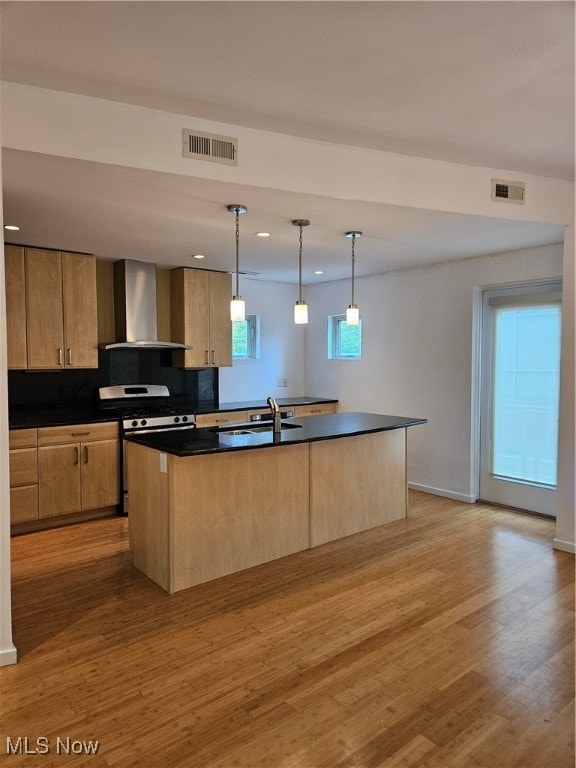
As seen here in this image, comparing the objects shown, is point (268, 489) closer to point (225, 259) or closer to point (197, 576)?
point (197, 576)

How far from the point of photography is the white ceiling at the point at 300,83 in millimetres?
1827

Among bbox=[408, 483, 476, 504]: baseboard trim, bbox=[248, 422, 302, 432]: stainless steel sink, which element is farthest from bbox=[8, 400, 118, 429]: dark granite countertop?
bbox=[408, 483, 476, 504]: baseboard trim

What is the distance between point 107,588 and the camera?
10.7 ft

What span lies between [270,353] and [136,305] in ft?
6.63

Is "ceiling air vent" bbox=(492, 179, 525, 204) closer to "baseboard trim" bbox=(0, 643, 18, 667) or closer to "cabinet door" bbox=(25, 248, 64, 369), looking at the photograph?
"cabinet door" bbox=(25, 248, 64, 369)

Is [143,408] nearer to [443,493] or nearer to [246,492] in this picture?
[246,492]

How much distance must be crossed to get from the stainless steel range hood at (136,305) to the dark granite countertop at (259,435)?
1.64 m

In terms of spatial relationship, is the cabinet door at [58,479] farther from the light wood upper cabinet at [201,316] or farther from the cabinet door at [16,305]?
the light wood upper cabinet at [201,316]

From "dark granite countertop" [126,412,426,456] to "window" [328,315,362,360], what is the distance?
1.99 m

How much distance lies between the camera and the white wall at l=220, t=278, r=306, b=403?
6.45 meters

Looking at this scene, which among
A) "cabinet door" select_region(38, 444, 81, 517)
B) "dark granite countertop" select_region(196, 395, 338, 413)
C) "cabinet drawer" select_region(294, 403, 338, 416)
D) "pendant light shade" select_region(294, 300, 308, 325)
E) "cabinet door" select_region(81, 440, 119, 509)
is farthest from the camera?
"cabinet drawer" select_region(294, 403, 338, 416)

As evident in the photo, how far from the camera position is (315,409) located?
6398 millimetres

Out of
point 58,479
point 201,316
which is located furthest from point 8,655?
point 201,316

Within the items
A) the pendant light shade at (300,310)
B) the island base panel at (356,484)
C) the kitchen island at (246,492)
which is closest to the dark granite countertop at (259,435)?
the kitchen island at (246,492)
